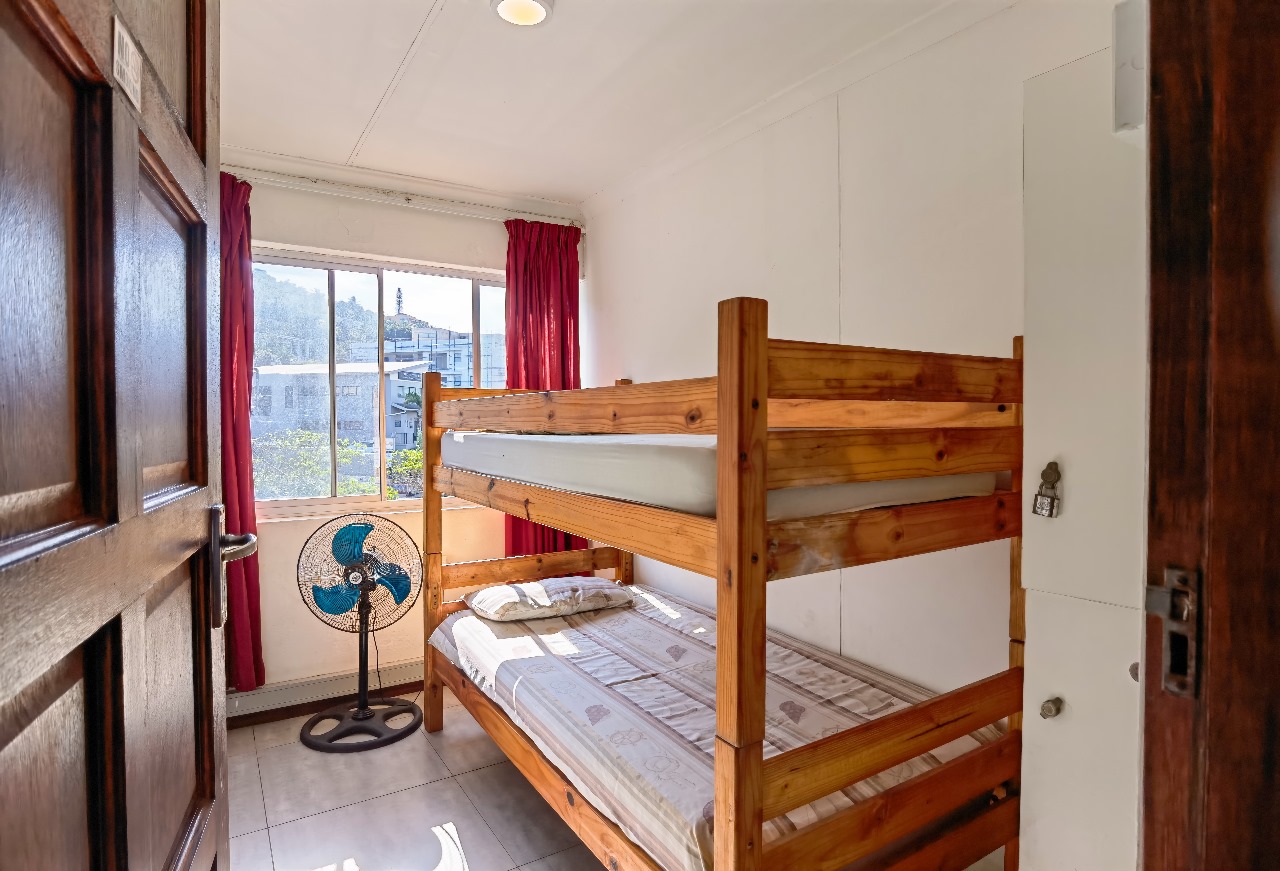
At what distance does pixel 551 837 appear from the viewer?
2244 mm

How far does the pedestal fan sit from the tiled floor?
0.33 feet

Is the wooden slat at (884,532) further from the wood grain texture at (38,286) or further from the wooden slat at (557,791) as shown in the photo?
the wood grain texture at (38,286)

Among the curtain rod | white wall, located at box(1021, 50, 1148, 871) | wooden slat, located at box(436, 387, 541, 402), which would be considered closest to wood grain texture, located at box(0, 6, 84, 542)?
white wall, located at box(1021, 50, 1148, 871)

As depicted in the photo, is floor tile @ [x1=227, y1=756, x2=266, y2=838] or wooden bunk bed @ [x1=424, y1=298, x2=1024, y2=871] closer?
wooden bunk bed @ [x1=424, y1=298, x2=1024, y2=871]

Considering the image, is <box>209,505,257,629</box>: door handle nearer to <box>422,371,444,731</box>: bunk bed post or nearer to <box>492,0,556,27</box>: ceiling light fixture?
<box>492,0,556,27</box>: ceiling light fixture

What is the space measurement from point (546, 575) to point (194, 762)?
244 centimetres

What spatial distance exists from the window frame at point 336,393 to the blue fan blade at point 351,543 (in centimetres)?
48

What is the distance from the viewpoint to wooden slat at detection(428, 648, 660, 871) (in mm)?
1602

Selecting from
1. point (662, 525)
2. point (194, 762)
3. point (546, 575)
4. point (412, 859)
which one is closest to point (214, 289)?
point (194, 762)

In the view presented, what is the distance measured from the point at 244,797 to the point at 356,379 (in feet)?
6.30

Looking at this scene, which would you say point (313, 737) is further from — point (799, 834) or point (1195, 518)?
point (1195, 518)

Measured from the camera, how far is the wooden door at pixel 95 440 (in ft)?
1.38

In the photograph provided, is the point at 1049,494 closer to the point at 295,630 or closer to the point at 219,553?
A: the point at 219,553

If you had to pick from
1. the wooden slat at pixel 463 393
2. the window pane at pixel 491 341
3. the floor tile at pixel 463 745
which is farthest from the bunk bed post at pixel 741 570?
the window pane at pixel 491 341
